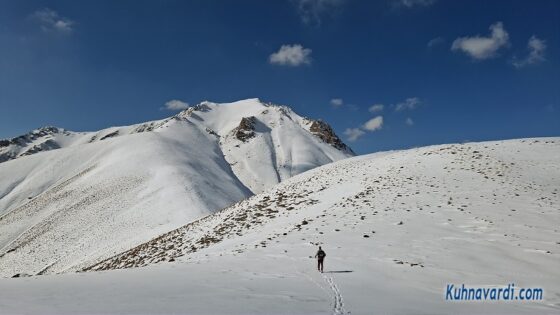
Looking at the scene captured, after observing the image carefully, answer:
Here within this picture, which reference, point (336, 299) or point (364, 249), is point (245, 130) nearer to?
point (364, 249)

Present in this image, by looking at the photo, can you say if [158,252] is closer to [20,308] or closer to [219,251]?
[219,251]

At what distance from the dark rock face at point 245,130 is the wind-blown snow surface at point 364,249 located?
5488 inches

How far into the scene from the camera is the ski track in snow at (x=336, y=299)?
11.0 meters

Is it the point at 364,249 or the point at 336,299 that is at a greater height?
the point at 364,249

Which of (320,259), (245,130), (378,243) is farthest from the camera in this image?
(245,130)

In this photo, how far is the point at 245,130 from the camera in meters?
189

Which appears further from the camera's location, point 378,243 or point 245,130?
point 245,130

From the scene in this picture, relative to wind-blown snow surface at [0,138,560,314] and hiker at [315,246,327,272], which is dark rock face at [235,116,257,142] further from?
hiker at [315,246,327,272]

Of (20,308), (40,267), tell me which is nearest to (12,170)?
(40,267)

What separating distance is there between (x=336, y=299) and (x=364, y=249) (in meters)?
9.18

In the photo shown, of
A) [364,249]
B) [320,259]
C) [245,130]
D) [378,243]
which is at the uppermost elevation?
[245,130]

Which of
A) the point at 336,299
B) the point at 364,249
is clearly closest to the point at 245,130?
the point at 364,249

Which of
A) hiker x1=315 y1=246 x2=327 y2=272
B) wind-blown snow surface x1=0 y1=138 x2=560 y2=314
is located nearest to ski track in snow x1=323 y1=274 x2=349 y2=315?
wind-blown snow surface x1=0 y1=138 x2=560 y2=314

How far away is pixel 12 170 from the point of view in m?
124
